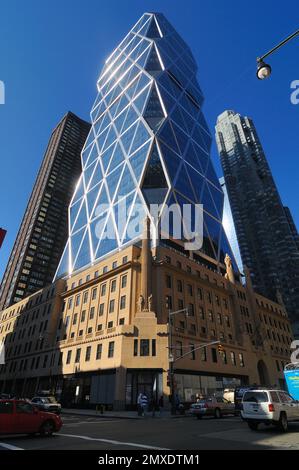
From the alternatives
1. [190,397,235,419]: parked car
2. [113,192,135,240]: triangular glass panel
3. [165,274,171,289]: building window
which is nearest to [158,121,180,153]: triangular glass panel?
[113,192,135,240]: triangular glass panel

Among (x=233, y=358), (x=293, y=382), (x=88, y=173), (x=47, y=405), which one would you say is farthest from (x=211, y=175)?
(x=47, y=405)

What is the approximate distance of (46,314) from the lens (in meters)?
62.8

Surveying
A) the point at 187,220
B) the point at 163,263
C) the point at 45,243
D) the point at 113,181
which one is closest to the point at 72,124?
the point at 45,243

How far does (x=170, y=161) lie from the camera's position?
3000 inches

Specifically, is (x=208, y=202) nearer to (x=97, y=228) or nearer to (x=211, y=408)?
(x=97, y=228)

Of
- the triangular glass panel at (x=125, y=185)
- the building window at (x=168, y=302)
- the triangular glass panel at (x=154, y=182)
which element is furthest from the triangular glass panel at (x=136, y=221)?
the building window at (x=168, y=302)

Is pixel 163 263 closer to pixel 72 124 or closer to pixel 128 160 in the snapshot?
pixel 128 160

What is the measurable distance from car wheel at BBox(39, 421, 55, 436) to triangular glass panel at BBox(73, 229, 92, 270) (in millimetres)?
57653

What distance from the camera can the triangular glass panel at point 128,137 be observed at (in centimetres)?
8389

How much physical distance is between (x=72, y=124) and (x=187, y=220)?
14360 centimetres

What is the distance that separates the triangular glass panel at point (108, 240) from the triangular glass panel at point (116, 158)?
715 inches

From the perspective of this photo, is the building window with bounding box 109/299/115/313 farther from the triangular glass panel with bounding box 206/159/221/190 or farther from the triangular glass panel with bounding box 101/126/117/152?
the triangular glass panel with bounding box 101/126/117/152

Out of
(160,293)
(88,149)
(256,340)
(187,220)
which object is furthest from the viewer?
(88,149)

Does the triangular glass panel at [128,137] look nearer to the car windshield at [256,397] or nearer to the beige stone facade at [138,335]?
the beige stone facade at [138,335]
